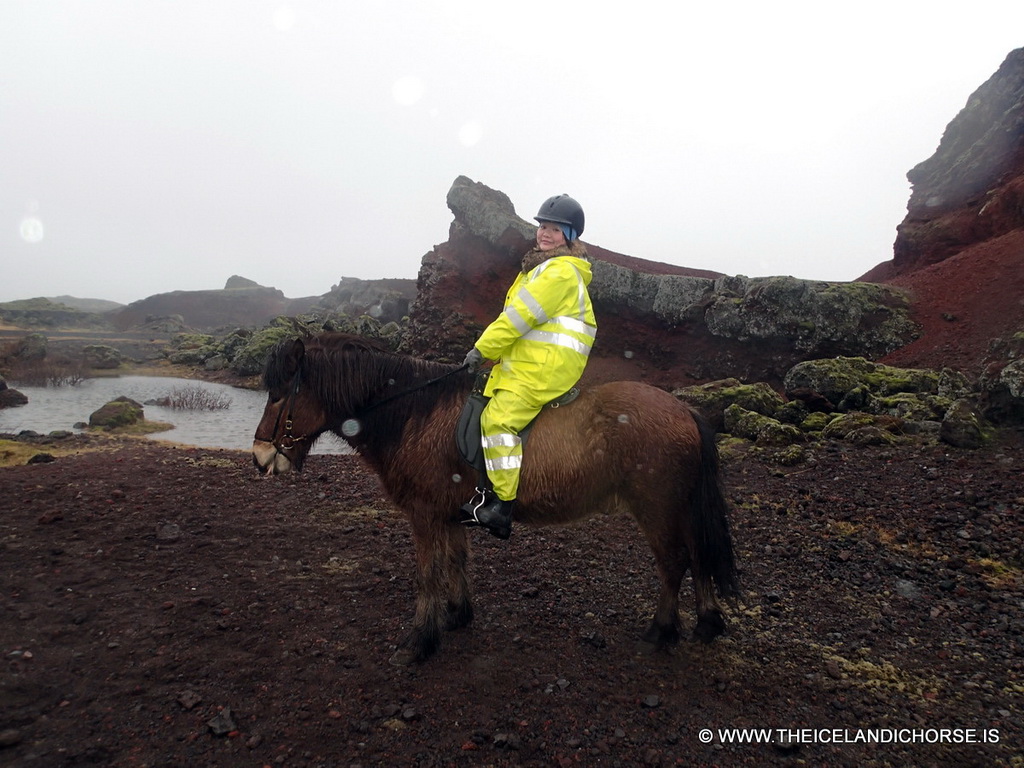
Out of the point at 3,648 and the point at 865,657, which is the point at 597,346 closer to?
the point at 865,657

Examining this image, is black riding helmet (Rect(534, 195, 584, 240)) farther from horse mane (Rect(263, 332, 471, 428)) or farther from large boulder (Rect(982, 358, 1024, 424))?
large boulder (Rect(982, 358, 1024, 424))

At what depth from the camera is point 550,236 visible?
4105mm

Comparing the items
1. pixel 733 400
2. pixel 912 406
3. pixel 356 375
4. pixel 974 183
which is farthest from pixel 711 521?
pixel 974 183

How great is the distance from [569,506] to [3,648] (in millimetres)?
3946

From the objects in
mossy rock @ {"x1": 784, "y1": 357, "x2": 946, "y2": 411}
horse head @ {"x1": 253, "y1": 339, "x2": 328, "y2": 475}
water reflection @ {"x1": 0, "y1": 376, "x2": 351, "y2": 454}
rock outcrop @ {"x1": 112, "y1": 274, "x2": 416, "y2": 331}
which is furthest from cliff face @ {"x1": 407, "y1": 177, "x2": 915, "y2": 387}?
rock outcrop @ {"x1": 112, "y1": 274, "x2": 416, "y2": 331}

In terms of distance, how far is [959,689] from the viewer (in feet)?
11.2

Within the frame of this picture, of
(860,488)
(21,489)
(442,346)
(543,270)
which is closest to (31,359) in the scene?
(442,346)

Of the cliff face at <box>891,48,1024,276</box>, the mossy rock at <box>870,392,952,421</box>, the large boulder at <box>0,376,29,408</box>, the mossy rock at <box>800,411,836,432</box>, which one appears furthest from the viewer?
the cliff face at <box>891,48,1024,276</box>

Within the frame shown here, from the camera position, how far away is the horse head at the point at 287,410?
3965 mm

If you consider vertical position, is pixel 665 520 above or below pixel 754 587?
above

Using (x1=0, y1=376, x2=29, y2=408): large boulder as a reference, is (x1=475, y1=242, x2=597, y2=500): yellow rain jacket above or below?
above

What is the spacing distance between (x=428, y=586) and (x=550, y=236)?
2872 millimetres

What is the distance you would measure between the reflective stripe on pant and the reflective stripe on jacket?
118 mm

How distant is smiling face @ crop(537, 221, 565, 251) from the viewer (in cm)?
411
